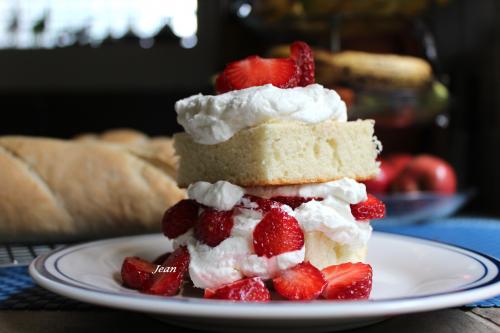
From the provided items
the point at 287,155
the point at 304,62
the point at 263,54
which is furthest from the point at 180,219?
the point at 263,54

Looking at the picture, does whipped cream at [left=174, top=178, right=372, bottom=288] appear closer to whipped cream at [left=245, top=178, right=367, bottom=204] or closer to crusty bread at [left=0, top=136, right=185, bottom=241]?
whipped cream at [left=245, top=178, right=367, bottom=204]

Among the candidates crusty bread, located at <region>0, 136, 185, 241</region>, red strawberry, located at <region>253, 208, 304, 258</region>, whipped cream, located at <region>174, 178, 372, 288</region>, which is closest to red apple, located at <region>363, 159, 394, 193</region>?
crusty bread, located at <region>0, 136, 185, 241</region>

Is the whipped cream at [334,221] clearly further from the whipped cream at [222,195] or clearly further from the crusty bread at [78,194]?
the crusty bread at [78,194]

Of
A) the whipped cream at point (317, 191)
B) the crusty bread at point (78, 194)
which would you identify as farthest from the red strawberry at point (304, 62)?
the crusty bread at point (78, 194)

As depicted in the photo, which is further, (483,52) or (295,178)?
(483,52)

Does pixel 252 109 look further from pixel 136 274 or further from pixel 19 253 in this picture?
pixel 19 253

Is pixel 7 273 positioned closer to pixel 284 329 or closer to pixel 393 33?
pixel 284 329

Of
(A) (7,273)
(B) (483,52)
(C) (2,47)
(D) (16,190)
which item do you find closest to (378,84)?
(B) (483,52)
